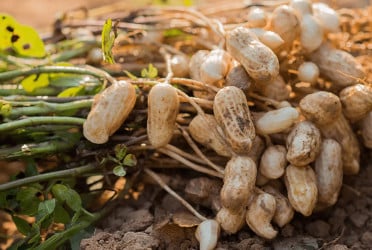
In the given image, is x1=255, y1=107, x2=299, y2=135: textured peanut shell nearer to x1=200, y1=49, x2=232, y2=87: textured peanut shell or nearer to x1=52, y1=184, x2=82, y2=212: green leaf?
x1=200, y1=49, x2=232, y2=87: textured peanut shell

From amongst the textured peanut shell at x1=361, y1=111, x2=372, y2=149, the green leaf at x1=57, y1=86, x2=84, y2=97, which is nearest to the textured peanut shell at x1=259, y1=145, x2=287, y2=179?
the textured peanut shell at x1=361, y1=111, x2=372, y2=149

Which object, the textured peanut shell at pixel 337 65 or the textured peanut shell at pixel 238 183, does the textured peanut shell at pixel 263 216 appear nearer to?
the textured peanut shell at pixel 238 183

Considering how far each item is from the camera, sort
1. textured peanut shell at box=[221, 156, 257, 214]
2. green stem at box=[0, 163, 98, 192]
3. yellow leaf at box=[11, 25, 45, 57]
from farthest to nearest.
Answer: yellow leaf at box=[11, 25, 45, 57] → green stem at box=[0, 163, 98, 192] → textured peanut shell at box=[221, 156, 257, 214]

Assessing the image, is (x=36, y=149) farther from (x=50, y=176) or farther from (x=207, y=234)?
(x=207, y=234)

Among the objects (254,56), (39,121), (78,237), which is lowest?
(78,237)

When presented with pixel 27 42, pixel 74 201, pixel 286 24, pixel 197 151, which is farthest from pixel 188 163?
pixel 27 42

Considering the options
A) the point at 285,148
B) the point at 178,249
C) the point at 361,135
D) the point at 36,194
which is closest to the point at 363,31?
the point at 361,135
